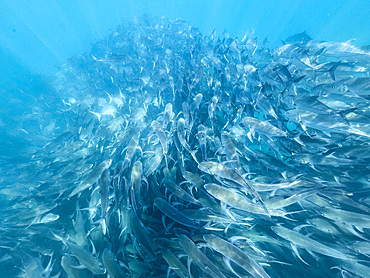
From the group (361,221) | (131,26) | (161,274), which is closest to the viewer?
(361,221)

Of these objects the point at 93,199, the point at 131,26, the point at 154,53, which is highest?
the point at 131,26

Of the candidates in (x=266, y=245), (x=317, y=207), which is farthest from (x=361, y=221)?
(x=266, y=245)

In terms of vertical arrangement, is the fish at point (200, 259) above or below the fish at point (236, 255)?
below

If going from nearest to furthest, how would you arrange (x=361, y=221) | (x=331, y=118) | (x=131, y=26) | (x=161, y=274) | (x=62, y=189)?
(x=361, y=221) < (x=161, y=274) < (x=331, y=118) < (x=62, y=189) < (x=131, y=26)

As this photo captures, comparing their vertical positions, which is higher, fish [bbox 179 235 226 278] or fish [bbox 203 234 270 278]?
fish [bbox 203 234 270 278]

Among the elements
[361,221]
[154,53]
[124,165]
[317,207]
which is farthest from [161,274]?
[154,53]

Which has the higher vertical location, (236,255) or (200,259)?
(236,255)

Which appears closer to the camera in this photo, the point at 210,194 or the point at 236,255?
the point at 236,255

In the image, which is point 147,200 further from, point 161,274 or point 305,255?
point 305,255

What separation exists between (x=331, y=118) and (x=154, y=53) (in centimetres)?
825

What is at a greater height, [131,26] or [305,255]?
[131,26]

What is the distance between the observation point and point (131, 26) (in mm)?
13555

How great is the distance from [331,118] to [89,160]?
15.7ft

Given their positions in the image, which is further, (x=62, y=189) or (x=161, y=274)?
(x=62, y=189)
